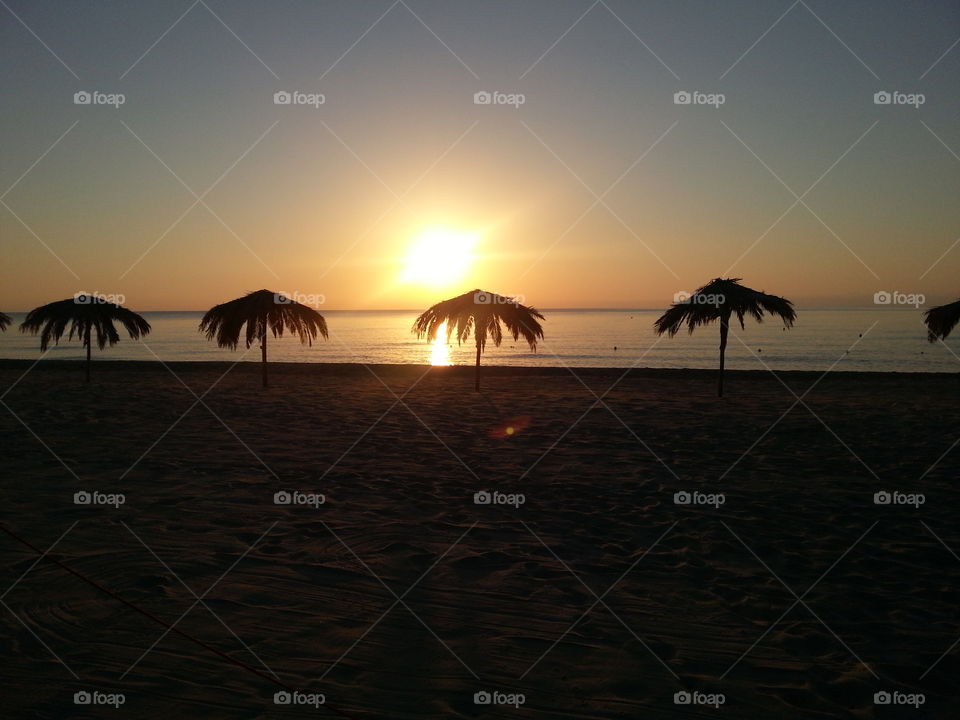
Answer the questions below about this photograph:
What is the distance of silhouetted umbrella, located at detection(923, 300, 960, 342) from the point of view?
15055 millimetres

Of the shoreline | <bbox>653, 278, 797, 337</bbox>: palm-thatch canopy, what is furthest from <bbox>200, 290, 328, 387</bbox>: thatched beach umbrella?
<bbox>653, 278, 797, 337</bbox>: palm-thatch canopy

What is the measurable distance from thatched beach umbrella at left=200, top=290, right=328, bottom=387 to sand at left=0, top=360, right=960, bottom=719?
6.66 meters

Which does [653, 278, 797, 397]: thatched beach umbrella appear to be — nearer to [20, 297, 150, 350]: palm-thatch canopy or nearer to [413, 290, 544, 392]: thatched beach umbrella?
[413, 290, 544, 392]: thatched beach umbrella

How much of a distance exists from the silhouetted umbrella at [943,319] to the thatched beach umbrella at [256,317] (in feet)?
52.1

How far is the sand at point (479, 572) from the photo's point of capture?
3160 mm

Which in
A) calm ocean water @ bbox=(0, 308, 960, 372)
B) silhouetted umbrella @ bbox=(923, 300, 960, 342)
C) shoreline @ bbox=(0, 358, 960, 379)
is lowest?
silhouetted umbrella @ bbox=(923, 300, 960, 342)

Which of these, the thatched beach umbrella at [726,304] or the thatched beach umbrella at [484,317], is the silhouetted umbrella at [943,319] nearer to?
the thatched beach umbrella at [726,304]

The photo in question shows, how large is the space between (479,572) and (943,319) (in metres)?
16.0

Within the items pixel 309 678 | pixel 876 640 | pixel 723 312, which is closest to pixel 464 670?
pixel 309 678

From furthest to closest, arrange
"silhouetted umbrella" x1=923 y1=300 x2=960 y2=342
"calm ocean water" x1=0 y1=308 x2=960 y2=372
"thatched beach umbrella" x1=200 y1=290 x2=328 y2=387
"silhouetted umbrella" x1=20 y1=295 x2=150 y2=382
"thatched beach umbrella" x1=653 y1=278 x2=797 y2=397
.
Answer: "calm ocean water" x1=0 y1=308 x2=960 y2=372 → "silhouetted umbrella" x1=20 y1=295 x2=150 y2=382 → "thatched beach umbrella" x1=200 y1=290 x2=328 y2=387 → "silhouetted umbrella" x1=923 y1=300 x2=960 y2=342 → "thatched beach umbrella" x1=653 y1=278 x2=797 y2=397

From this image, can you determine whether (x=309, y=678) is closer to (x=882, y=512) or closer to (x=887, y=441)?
(x=882, y=512)

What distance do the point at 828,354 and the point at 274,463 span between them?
41.2 metres

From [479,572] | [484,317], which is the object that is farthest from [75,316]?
[479,572]

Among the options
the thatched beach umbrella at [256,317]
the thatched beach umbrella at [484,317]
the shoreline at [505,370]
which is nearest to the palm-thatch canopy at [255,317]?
the thatched beach umbrella at [256,317]
